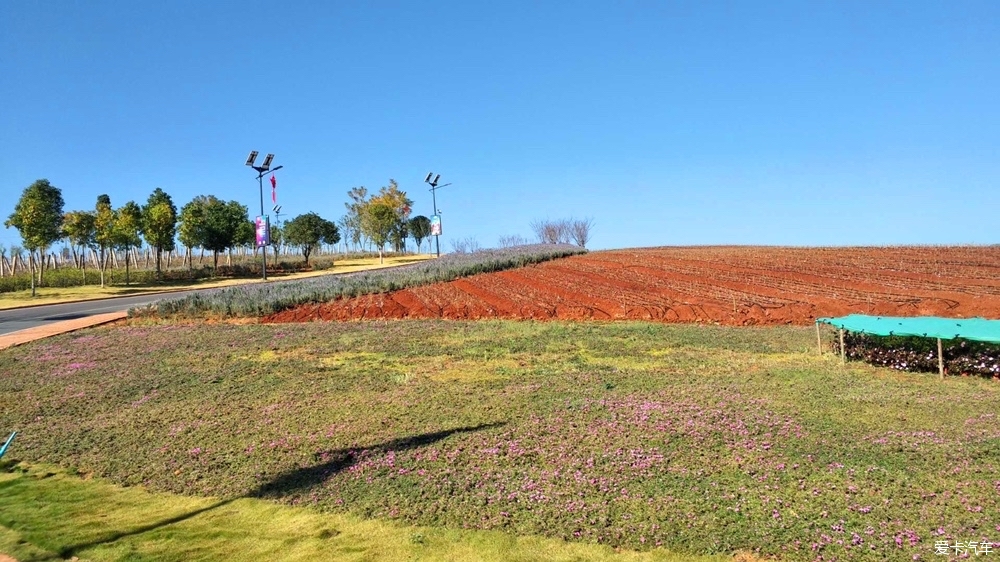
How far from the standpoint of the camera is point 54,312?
20828 mm

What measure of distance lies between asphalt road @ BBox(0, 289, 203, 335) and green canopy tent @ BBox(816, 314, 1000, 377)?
18.0m

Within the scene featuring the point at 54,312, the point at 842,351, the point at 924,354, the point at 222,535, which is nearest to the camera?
the point at 222,535

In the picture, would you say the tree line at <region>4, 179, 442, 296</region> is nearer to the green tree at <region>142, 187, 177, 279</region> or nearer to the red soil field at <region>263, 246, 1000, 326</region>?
the green tree at <region>142, 187, 177, 279</region>

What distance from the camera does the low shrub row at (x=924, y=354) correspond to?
7.76 m

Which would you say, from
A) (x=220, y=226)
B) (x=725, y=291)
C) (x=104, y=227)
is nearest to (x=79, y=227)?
(x=104, y=227)

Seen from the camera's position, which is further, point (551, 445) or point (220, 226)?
point (220, 226)

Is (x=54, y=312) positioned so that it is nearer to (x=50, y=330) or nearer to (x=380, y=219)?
(x=50, y=330)

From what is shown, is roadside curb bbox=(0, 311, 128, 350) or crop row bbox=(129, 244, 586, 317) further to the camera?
crop row bbox=(129, 244, 586, 317)

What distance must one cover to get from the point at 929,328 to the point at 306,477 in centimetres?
761

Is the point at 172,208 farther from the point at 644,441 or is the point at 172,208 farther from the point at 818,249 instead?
the point at 644,441

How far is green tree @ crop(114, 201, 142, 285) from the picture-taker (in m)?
33.8

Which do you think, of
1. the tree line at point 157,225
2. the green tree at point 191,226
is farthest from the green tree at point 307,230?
the green tree at point 191,226

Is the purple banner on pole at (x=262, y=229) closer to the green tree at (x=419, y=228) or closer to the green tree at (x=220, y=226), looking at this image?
the green tree at (x=220, y=226)

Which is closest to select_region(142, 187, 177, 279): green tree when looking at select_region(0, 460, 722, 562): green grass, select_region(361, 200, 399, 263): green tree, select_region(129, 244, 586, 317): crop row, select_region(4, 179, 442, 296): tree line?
select_region(4, 179, 442, 296): tree line
